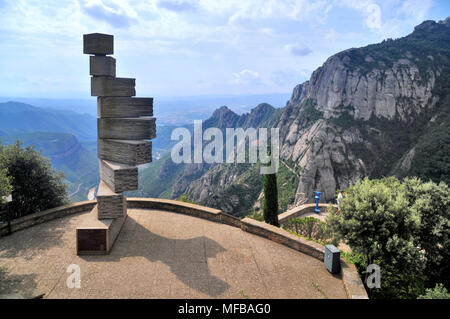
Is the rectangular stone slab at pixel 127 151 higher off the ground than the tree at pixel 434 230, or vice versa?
the rectangular stone slab at pixel 127 151

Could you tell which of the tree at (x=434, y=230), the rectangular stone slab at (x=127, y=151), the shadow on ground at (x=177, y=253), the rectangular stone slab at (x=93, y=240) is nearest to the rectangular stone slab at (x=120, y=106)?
the rectangular stone slab at (x=127, y=151)

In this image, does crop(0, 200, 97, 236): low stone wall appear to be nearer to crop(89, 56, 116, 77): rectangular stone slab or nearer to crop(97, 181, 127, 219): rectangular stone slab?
crop(97, 181, 127, 219): rectangular stone slab

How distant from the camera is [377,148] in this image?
→ 75938 mm

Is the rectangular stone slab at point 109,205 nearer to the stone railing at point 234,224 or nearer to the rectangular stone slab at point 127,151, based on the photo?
the rectangular stone slab at point 127,151

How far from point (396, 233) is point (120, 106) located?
11.2m

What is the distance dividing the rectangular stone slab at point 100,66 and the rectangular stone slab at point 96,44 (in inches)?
8.8

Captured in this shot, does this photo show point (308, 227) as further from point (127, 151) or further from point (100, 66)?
point (100, 66)

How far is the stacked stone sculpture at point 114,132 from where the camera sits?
430 inches

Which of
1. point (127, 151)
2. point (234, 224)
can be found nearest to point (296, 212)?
point (234, 224)

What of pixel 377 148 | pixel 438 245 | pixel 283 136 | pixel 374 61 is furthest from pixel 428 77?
pixel 438 245

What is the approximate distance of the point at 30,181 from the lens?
13.7m

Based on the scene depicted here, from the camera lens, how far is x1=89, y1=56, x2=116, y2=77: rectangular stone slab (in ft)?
38.0

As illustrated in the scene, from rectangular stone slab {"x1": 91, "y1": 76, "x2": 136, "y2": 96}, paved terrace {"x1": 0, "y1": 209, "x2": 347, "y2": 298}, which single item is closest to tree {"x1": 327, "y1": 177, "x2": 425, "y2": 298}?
paved terrace {"x1": 0, "y1": 209, "x2": 347, "y2": 298}
